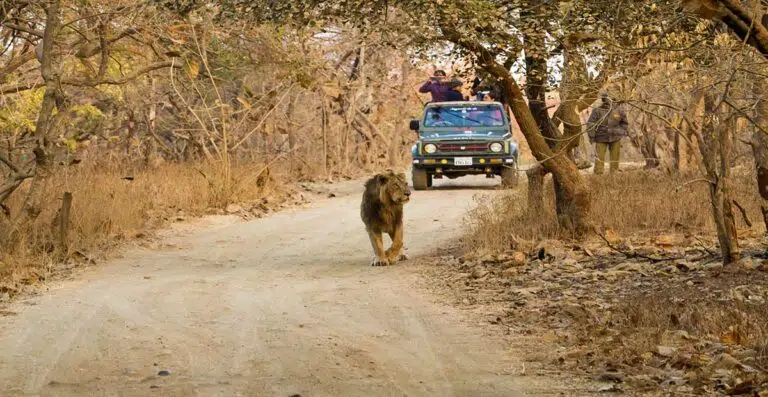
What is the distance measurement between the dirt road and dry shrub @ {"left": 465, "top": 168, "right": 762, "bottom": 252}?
1038 mm

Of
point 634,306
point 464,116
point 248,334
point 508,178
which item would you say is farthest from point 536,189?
point 464,116

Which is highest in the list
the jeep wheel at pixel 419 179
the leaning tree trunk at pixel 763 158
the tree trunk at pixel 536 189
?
the leaning tree trunk at pixel 763 158

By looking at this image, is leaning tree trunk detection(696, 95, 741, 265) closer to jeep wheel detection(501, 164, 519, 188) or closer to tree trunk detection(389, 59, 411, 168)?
jeep wheel detection(501, 164, 519, 188)

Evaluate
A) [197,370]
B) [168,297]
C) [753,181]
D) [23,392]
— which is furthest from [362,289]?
[753,181]

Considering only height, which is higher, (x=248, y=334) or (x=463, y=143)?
(x=463, y=143)

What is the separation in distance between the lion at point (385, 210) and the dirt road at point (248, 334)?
0.27 metres

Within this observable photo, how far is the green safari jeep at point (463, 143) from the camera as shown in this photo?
24.4 meters

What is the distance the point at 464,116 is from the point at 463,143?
3.40 ft

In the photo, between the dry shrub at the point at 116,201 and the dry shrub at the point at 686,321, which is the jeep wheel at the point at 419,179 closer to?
the dry shrub at the point at 116,201

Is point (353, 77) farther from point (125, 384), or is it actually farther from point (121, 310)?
point (125, 384)

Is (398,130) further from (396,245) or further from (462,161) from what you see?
(396,245)

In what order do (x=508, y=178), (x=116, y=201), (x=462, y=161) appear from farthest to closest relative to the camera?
→ (x=462, y=161)
(x=508, y=178)
(x=116, y=201)

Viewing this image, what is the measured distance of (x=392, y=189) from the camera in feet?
42.0


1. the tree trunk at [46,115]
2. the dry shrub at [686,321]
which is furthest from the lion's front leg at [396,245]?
the dry shrub at [686,321]
